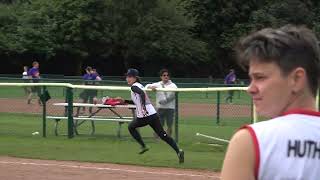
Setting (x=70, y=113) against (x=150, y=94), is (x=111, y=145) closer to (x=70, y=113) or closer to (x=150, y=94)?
(x=150, y=94)

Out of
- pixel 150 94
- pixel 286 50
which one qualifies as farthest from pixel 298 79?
pixel 150 94

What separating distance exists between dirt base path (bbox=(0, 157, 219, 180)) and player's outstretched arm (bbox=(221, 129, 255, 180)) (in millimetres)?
9851

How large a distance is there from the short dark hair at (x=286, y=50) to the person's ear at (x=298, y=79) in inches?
0.6

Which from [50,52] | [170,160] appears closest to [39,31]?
[50,52]

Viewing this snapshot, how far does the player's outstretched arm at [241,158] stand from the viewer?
2.09 metres

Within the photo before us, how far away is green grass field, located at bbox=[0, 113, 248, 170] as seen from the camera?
14375 mm

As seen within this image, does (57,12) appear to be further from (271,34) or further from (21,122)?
(271,34)

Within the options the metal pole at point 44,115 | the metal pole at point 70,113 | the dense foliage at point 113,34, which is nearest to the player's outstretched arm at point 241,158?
the metal pole at point 70,113

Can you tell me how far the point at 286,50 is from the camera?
220 centimetres

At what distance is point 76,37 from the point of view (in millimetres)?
50125

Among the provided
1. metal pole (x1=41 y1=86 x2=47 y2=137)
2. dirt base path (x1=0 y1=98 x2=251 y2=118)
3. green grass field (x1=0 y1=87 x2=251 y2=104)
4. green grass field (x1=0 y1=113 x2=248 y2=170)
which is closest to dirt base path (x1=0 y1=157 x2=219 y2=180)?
green grass field (x1=0 y1=113 x2=248 y2=170)

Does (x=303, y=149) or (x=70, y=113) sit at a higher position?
(x=303, y=149)

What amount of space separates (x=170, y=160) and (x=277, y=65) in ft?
39.8

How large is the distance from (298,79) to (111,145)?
14.8m
